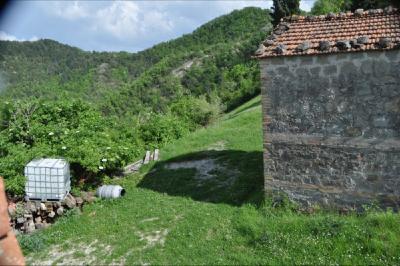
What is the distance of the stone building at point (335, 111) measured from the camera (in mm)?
9812

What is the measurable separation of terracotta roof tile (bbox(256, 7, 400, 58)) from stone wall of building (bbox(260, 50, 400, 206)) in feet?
0.67

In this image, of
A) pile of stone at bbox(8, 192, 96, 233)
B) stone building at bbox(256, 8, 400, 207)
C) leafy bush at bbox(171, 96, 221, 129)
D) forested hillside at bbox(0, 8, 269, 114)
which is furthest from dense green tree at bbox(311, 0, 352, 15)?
pile of stone at bbox(8, 192, 96, 233)

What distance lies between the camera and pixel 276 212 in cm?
1091

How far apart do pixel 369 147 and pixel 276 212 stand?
2.86 metres

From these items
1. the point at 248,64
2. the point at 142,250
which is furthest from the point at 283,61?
the point at 248,64

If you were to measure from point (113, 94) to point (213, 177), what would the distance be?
218ft

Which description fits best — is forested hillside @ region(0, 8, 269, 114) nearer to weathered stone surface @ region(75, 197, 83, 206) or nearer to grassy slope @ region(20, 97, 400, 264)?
grassy slope @ region(20, 97, 400, 264)

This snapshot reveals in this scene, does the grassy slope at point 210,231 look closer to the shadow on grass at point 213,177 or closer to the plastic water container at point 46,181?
the shadow on grass at point 213,177

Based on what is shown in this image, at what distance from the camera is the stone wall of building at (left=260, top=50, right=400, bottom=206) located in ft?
32.2

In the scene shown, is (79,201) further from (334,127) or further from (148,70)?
(148,70)

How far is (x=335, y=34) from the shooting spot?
11.1 m

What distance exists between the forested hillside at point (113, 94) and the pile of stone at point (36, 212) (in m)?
0.97

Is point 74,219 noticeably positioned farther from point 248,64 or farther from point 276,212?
point 248,64

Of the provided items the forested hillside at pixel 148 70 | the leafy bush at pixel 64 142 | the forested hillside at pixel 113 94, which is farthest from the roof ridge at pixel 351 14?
the forested hillside at pixel 148 70
